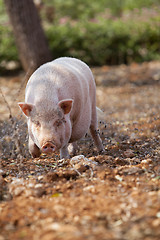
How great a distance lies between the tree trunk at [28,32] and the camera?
10.4 metres

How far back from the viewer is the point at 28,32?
10742 mm

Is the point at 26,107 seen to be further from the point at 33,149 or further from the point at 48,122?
the point at 33,149

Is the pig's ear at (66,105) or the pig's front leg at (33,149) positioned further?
the pig's front leg at (33,149)

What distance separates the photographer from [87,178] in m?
3.74

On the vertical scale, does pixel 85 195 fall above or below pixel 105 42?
above

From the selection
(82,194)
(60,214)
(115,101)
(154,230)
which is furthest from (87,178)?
(115,101)

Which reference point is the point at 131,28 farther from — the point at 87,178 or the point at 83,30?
the point at 87,178

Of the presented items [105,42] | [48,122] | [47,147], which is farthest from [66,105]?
[105,42]

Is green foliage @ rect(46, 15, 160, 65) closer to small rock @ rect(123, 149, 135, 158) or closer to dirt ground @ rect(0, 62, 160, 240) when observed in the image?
dirt ground @ rect(0, 62, 160, 240)

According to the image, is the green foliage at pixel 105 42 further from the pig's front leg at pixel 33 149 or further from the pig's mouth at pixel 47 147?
the pig's mouth at pixel 47 147

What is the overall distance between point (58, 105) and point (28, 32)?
6.93 m

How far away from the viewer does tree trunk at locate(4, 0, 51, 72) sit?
34.1 ft

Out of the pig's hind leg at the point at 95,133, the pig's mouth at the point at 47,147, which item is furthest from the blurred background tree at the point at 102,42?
the pig's mouth at the point at 47,147

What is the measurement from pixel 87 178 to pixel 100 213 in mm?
927
